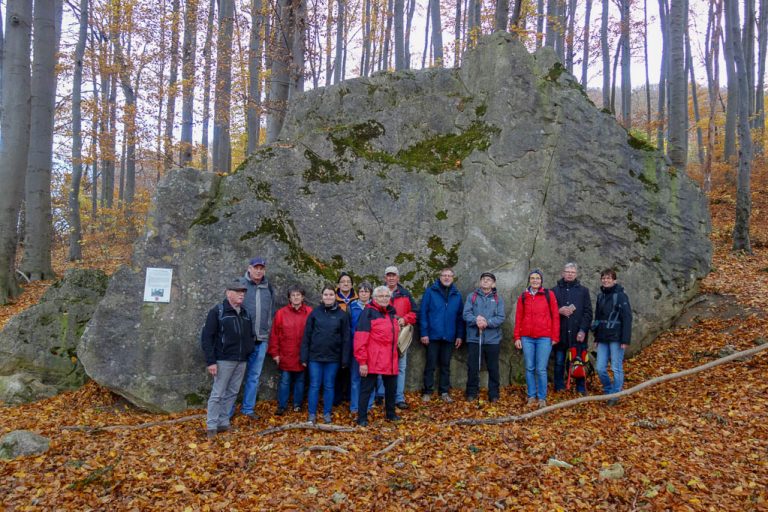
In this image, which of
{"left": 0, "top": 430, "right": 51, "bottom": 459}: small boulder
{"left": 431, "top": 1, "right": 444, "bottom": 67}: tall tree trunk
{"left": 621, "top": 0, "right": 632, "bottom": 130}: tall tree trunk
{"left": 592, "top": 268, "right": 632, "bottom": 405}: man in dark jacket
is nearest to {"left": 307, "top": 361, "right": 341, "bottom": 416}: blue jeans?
{"left": 0, "top": 430, "right": 51, "bottom": 459}: small boulder

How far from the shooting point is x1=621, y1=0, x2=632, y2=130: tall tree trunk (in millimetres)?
22531

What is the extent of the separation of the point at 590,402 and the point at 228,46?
50.9 feet

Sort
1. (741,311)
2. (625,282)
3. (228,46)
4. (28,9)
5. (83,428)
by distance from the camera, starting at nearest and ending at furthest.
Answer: (83,428) < (625,282) < (741,311) < (28,9) < (228,46)

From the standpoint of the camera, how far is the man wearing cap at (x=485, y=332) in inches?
260

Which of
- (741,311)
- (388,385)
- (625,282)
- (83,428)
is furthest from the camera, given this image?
Answer: (741,311)

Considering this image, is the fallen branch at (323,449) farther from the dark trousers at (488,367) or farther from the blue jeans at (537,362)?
the blue jeans at (537,362)

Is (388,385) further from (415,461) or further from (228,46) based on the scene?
(228,46)

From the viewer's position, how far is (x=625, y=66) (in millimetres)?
22812

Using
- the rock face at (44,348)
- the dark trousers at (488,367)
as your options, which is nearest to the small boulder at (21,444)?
the rock face at (44,348)

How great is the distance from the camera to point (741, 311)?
8.33 m

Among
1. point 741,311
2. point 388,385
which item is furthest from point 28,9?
point 741,311

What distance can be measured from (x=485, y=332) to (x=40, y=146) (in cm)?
1170

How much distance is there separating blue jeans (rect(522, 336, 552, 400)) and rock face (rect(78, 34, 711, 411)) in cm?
75

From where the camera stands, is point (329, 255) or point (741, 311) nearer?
point (329, 255)
